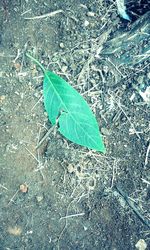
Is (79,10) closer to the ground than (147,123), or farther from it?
farther from it

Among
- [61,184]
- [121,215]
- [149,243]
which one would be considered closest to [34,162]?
[61,184]

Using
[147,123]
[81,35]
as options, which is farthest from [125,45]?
[147,123]

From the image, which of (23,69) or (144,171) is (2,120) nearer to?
(23,69)

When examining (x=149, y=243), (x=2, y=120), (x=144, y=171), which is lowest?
(x=149, y=243)
